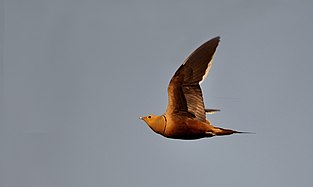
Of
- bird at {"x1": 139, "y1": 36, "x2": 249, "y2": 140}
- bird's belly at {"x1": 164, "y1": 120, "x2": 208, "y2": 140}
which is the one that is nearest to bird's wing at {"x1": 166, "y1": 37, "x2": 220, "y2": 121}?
bird at {"x1": 139, "y1": 36, "x2": 249, "y2": 140}

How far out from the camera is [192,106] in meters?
11.0

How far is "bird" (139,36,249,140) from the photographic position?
10.8m

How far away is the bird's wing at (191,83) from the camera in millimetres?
10797

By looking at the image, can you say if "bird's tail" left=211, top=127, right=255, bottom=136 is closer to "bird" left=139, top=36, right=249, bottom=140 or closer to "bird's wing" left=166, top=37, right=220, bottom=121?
"bird" left=139, top=36, right=249, bottom=140

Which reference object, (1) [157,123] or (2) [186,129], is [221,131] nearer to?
(2) [186,129]

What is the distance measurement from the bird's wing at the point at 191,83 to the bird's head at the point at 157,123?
1.01 ft

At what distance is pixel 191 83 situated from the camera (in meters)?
10.9

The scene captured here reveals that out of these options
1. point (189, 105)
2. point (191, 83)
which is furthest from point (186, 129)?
point (191, 83)

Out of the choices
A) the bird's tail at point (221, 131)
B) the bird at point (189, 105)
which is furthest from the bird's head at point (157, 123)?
the bird's tail at point (221, 131)

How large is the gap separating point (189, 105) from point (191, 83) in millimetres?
532

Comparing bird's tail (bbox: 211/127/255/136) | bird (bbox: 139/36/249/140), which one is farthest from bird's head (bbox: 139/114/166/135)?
bird's tail (bbox: 211/127/255/136)

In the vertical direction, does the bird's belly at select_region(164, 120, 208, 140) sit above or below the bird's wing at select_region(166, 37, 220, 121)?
below

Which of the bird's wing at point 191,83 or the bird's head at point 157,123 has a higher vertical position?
the bird's wing at point 191,83

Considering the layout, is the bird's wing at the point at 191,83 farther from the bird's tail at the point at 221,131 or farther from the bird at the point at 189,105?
the bird's tail at the point at 221,131
